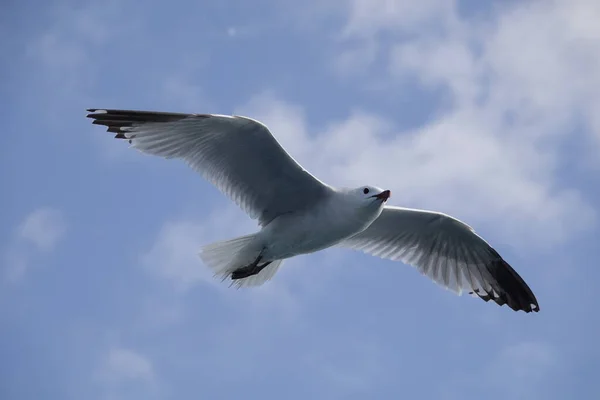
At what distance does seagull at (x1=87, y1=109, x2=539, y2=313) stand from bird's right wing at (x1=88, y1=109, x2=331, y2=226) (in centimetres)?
1

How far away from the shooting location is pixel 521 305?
1087 centimetres

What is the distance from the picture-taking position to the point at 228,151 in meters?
9.23

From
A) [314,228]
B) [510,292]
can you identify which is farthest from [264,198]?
[510,292]

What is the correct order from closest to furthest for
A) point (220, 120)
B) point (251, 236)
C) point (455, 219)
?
point (220, 120) < point (251, 236) < point (455, 219)

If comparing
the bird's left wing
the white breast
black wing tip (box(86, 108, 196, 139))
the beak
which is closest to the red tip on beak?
the beak

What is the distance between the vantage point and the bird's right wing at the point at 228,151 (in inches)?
352

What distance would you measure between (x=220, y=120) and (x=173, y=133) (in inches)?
23.0

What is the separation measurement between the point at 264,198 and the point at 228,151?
28.8 inches

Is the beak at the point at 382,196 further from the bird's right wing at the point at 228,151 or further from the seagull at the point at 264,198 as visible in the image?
the bird's right wing at the point at 228,151

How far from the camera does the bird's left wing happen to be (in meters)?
10.5

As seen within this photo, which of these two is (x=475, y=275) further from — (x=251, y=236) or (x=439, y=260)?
(x=251, y=236)

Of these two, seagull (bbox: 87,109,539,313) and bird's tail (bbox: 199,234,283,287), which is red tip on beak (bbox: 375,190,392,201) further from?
bird's tail (bbox: 199,234,283,287)

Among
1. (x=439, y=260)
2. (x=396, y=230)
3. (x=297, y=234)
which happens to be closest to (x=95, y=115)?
(x=297, y=234)

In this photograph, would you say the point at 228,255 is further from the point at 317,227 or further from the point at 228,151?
the point at 228,151
